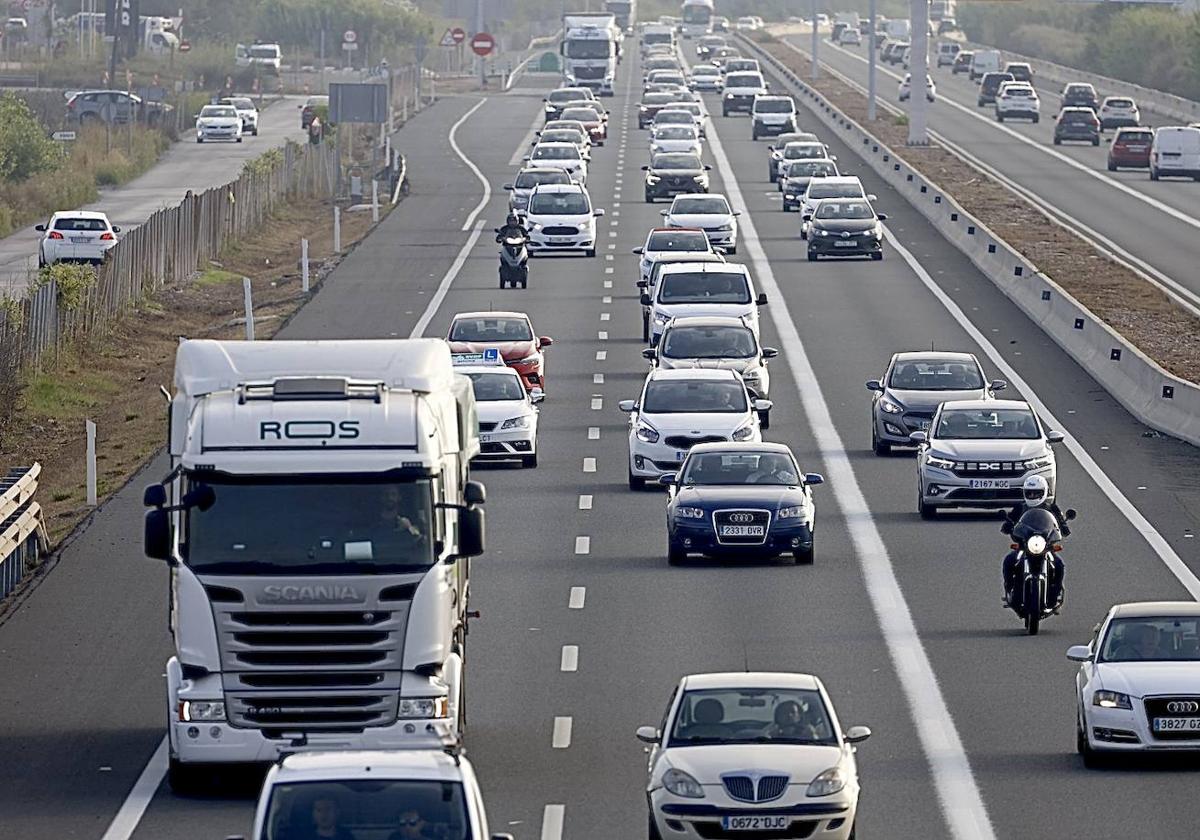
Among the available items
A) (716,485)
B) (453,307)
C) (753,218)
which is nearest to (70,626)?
(716,485)

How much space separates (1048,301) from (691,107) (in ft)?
176

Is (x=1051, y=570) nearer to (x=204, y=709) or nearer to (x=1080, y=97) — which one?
(x=204, y=709)

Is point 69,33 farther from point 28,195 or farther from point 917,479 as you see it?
point 917,479

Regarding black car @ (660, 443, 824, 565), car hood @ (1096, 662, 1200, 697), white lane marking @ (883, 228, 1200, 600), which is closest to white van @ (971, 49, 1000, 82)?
white lane marking @ (883, 228, 1200, 600)

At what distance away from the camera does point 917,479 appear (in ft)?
112

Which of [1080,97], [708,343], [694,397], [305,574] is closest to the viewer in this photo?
[305,574]

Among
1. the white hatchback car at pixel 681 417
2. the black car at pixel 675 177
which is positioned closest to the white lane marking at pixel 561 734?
the white hatchback car at pixel 681 417

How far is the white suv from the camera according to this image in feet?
211

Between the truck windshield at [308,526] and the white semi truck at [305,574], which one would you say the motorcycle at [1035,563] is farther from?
the truck windshield at [308,526]

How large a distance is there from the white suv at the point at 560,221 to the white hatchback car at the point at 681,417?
90.2 feet

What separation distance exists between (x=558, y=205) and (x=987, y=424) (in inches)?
1257

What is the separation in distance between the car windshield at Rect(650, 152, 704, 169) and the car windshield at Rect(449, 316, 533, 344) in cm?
3533

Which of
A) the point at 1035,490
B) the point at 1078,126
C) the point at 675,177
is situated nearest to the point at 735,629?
the point at 1035,490

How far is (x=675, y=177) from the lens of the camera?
7731cm
